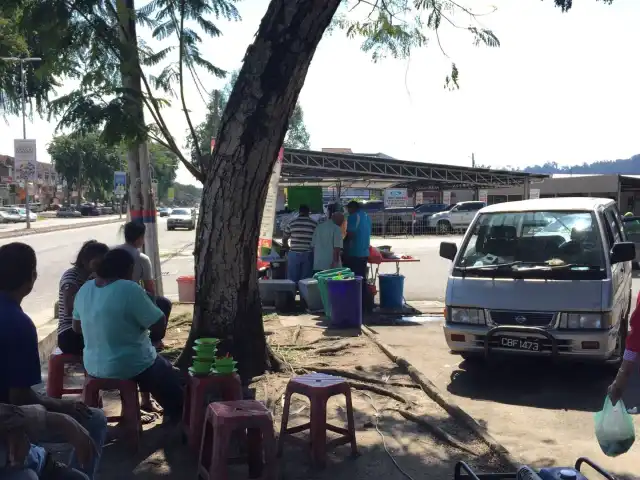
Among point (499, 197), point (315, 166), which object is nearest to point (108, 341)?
point (315, 166)

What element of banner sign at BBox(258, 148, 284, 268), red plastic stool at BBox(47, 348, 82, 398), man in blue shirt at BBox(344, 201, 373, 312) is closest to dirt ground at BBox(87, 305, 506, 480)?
red plastic stool at BBox(47, 348, 82, 398)

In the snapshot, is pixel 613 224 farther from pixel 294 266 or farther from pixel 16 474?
pixel 16 474

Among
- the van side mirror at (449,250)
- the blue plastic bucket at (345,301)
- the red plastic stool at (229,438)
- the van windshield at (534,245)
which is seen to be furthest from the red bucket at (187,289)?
the red plastic stool at (229,438)

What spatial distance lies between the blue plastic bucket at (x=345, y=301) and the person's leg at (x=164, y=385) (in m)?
4.17

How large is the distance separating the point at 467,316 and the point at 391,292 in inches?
178

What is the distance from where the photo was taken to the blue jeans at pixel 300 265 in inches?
450

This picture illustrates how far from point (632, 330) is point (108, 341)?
3.29 meters

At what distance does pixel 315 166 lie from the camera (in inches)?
1123

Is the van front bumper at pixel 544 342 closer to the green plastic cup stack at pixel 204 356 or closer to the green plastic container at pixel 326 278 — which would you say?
the green plastic cup stack at pixel 204 356

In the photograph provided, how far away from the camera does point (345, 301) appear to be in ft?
29.2

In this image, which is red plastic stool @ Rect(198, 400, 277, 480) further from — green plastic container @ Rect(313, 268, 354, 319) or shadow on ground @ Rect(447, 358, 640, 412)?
green plastic container @ Rect(313, 268, 354, 319)

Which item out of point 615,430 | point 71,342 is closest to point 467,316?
point 615,430

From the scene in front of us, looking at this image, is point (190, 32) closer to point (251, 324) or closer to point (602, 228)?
point (251, 324)

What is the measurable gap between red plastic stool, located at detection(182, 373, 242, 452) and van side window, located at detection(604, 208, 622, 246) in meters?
4.89
